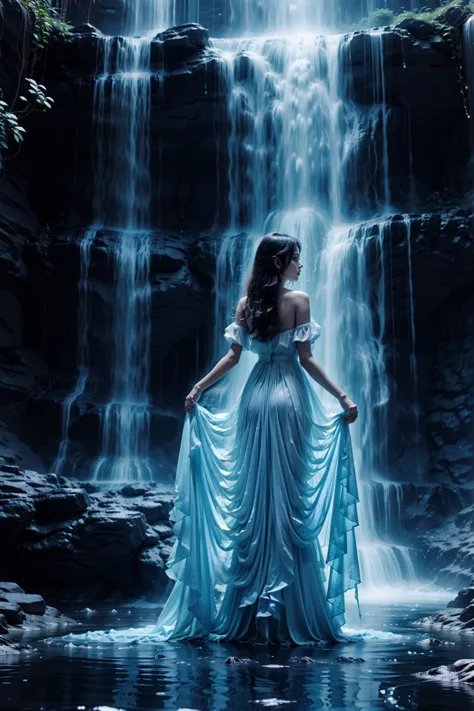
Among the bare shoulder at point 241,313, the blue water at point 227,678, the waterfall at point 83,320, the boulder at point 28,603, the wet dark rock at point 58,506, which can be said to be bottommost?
the blue water at point 227,678

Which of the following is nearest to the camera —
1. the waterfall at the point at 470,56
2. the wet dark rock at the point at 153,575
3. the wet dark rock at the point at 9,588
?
the wet dark rock at the point at 9,588

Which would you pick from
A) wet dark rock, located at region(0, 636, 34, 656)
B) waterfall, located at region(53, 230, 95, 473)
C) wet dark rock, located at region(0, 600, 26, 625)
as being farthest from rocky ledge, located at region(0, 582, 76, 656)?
waterfall, located at region(53, 230, 95, 473)

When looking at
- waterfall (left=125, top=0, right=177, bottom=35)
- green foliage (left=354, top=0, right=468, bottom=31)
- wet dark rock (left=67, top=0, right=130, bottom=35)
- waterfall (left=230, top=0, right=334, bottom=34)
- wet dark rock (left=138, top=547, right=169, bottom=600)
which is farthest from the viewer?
waterfall (left=230, top=0, right=334, bottom=34)

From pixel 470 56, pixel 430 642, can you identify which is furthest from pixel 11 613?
pixel 470 56

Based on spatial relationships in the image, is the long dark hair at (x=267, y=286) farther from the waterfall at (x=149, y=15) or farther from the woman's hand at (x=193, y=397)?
the waterfall at (x=149, y=15)

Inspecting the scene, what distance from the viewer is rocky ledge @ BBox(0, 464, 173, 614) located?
1016 cm

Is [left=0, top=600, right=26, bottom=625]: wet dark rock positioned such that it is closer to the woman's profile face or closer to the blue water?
the blue water

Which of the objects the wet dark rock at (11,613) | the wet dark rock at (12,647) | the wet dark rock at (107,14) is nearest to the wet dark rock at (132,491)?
the wet dark rock at (11,613)

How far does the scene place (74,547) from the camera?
401 inches

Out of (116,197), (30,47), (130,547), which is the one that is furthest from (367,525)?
(30,47)

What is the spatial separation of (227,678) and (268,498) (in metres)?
1.73

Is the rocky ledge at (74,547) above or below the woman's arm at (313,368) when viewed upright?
below

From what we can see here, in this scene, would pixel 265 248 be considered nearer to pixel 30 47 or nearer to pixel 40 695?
pixel 40 695

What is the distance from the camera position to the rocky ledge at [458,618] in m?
6.46
